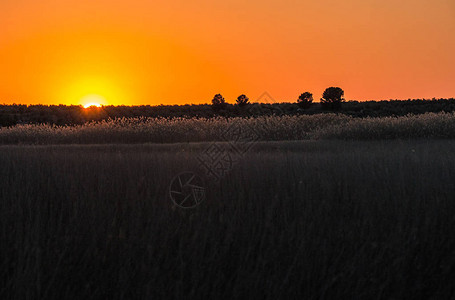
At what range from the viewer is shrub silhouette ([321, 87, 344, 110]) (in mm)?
45281

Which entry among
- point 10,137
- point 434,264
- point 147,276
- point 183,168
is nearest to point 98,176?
point 183,168

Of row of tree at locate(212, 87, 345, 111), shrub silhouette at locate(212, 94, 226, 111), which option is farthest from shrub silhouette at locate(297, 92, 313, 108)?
shrub silhouette at locate(212, 94, 226, 111)

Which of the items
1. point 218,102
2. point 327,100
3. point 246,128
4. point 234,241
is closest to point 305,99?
point 327,100

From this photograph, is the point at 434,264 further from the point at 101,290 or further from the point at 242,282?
the point at 101,290

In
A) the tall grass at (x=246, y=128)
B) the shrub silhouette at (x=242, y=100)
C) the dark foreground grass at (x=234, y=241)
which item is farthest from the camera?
the shrub silhouette at (x=242, y=100)

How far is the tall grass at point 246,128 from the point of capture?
15.3 m

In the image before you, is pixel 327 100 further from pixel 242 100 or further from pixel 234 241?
pixel 234 241

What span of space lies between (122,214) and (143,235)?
2.01 feet

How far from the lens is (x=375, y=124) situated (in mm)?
16047

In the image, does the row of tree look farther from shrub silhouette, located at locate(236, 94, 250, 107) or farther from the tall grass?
the tall grass

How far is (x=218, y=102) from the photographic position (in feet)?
159

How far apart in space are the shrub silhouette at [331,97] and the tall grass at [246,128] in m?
27.4

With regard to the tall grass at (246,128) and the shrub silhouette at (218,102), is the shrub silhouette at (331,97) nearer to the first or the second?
the shrub silhouette at (218,102)

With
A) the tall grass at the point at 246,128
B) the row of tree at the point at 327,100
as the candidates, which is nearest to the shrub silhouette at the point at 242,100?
the row of tree at the point at 327,100
